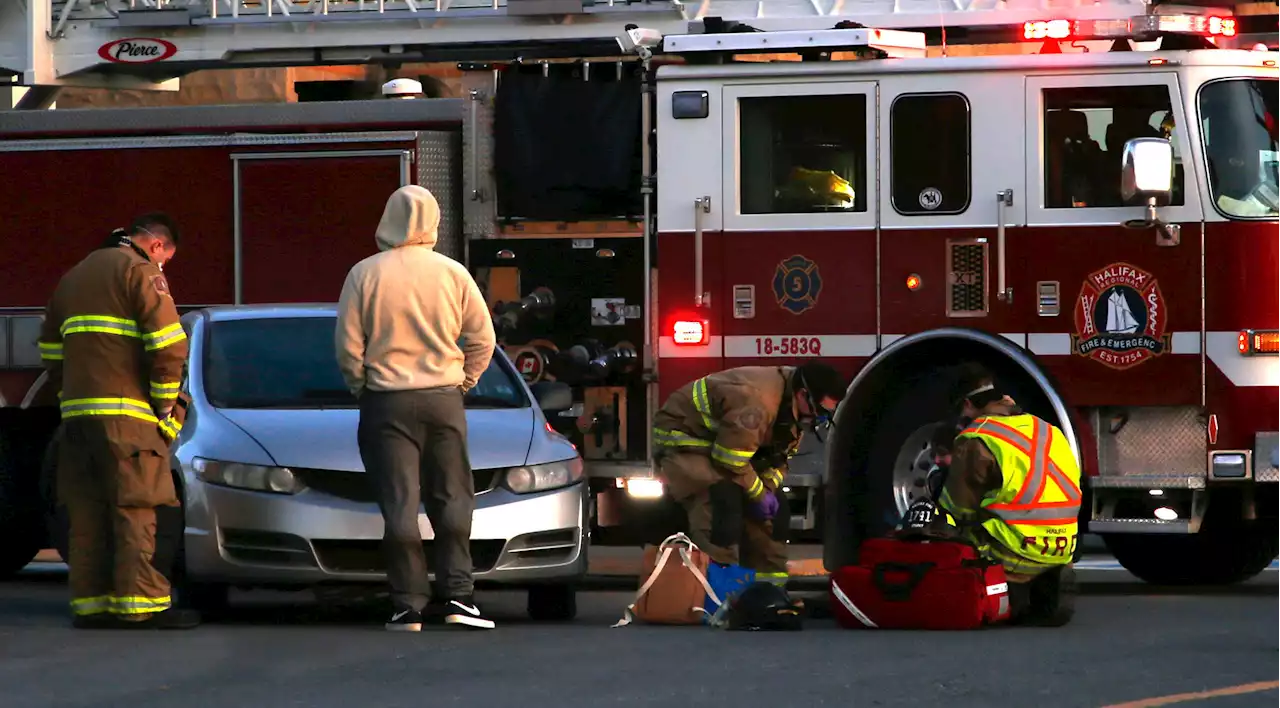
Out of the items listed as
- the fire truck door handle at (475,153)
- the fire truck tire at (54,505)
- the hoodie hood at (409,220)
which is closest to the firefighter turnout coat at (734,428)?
the hoodie hood at (409,220)

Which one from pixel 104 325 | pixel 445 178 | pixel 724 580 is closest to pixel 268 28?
pixel 445 178

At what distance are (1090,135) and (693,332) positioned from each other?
220cm

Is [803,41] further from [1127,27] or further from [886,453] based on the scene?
[886,453]

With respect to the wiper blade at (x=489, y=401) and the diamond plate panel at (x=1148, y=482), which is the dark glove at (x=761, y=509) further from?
the diamond plate panel at (x=1148, y=482)

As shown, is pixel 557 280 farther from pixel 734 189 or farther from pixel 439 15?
pixel 439 15

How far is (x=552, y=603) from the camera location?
10.9m

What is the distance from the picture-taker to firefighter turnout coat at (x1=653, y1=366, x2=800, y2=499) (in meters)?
10.8

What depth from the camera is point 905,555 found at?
33.6 ft

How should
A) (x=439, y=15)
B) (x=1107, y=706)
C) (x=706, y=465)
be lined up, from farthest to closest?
(x=439, y=15) < (x=706, y=465) < (x=1107, y=706)

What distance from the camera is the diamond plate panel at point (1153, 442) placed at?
38.0 feet

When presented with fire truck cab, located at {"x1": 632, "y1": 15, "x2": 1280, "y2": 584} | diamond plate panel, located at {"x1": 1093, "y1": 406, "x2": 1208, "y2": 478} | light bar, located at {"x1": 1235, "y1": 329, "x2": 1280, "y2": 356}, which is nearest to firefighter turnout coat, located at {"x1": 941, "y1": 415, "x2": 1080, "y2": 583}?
fire truck cab, located at {"x1": 632, "y1": 15, "x2": 1280, "y2": 584}

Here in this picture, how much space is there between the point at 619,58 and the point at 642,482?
2.21 m

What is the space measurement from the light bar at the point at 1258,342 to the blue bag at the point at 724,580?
2.68m

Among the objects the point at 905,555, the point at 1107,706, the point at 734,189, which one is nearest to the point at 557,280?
the point at 734,189
